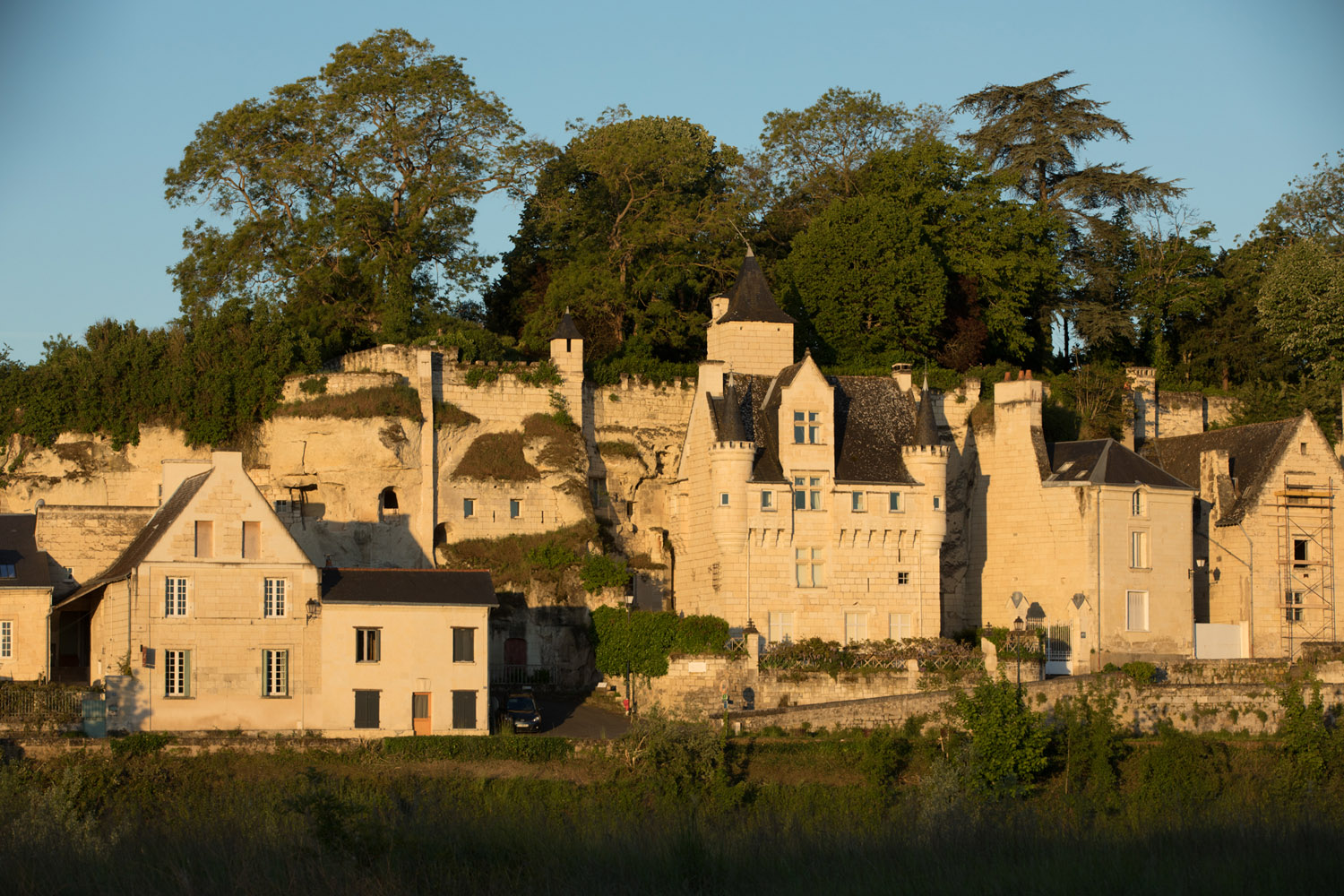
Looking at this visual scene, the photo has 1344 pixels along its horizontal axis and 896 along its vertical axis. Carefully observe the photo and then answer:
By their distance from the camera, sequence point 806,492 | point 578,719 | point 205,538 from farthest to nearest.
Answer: point 806,492 < point 578,719 < point 205,538

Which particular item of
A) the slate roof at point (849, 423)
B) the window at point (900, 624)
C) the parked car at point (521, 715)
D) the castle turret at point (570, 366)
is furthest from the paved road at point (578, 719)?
the castle turret at point (570, 366)

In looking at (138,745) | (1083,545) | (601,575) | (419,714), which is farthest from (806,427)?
(138,745)

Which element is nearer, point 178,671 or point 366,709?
point 178,671

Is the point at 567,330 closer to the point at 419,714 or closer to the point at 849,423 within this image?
the point at 849,423

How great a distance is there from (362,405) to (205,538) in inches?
357

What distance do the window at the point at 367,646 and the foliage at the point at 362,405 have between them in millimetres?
9621

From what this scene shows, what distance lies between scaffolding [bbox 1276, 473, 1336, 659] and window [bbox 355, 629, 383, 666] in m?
24.9

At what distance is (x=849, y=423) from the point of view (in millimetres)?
48281

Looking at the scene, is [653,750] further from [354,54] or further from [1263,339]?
[1263,339]

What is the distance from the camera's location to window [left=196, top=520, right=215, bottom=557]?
1554 inches

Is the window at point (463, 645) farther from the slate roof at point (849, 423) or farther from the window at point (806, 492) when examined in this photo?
the window at point (806, 492)

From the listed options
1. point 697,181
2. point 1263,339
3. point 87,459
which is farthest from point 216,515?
point 1263,339

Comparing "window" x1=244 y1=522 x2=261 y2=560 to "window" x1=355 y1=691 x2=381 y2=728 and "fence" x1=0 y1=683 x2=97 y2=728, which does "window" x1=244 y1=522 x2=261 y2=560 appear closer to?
"window" x1=355 y1=691 x2=381 y2=728

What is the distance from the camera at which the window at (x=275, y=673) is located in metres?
39.2
